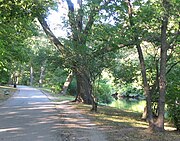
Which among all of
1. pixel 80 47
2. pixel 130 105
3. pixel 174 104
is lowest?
pixel 130 105

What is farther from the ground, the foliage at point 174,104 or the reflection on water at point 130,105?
the foliage at point 174,104

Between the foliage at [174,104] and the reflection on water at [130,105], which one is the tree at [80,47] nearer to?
the foliage at [174,104]

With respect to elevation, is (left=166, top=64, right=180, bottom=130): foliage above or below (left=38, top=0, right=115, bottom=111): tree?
below

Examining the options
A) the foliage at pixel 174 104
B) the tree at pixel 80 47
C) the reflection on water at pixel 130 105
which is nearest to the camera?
the foliage at pixel 174 104

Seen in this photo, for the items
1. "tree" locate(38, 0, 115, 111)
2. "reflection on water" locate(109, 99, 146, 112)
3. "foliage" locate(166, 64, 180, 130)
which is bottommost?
"reflection on water" locate(109, 99, 146, 112)

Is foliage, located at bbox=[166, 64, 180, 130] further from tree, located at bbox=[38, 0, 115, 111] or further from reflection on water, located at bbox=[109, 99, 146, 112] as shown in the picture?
reflection on water, located at bbox=[109, 99, 146, 112]

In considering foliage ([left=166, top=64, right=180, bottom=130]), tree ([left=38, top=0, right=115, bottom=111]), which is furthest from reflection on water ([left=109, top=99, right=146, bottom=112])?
foliage ([left=166, top=64, right=180, bottom=130])

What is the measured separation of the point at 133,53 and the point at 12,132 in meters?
12.8

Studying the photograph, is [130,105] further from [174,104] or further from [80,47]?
[174,104]

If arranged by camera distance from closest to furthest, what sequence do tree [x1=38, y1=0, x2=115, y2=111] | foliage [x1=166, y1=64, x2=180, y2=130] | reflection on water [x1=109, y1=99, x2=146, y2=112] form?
foliage [x1=166, y1=64, x2=180, y2=130], tree [x1=38, y1=0, x2=115, y2=111], reflection on water [x1=109, y1=99, x2=146, y2=112]

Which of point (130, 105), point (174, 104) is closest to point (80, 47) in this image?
point (174, 104)

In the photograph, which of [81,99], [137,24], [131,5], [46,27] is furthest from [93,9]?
[81,99]

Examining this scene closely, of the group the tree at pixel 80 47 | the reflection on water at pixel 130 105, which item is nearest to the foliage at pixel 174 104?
the tree at pixel 80 47

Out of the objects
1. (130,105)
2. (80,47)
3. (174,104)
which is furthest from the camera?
(130,105)
